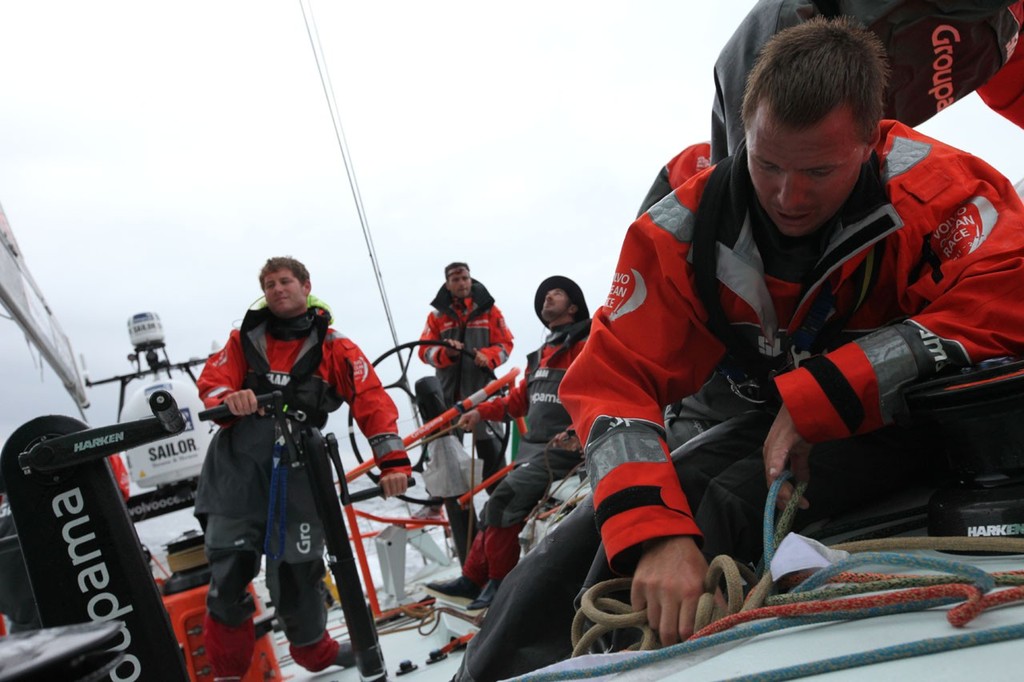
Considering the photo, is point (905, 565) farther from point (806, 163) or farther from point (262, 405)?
point (262, 405)

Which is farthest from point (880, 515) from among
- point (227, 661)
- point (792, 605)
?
point (227, 661)

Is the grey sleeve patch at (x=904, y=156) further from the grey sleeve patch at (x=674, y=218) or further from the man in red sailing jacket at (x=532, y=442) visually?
the man in red sailing jacket at (x=532, y=442)

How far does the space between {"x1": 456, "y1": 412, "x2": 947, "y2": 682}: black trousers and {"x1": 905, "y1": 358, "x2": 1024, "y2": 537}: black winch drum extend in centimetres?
21

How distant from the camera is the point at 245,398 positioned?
2.65 m

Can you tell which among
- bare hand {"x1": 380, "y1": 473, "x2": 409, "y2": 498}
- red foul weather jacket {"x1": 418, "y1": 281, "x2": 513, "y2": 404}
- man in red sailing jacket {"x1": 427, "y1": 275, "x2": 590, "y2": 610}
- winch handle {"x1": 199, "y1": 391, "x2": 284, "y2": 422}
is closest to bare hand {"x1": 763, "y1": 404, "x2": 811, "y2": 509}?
winch handle {"x1": 199, "y1": 391, "x2": 284, "y2": 422}

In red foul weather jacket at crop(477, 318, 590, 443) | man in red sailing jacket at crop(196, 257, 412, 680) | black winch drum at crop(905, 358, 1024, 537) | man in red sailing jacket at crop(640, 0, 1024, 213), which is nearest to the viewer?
black winch drum at crop(905, 358, 1024, 537)

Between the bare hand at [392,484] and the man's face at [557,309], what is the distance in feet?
4.43

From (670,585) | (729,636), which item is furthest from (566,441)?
(729,636)

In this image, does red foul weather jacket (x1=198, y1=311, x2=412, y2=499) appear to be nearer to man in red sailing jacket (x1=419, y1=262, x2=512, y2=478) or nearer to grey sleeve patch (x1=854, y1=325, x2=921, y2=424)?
man in red sailing jacket (x1=419, y1=262, x2=512, y2=478)

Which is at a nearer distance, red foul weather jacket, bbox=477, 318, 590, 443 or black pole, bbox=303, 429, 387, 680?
black pole, bbox=303, 429, 387, 680

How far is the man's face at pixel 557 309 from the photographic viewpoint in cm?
420

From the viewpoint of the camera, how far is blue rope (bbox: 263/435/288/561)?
3.04m

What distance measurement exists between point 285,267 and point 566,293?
1.61m

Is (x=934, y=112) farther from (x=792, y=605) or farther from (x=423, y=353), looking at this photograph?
(x=423, y=353)
